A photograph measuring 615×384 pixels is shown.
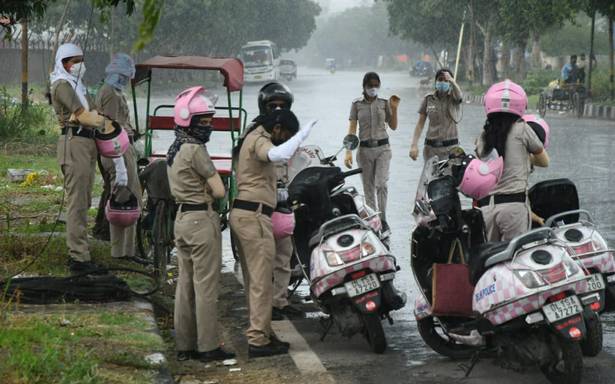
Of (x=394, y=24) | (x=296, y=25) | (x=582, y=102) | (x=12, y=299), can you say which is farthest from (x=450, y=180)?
(x=296, y=25)

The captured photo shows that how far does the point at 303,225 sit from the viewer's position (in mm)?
8328

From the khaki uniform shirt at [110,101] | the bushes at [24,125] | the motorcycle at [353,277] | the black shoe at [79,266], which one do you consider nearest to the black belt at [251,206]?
the motorcycle at [353,277]

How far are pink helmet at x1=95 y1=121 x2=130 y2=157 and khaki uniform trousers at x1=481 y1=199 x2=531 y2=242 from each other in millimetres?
3132

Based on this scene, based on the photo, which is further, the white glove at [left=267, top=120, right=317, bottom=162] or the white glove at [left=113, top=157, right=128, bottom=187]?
the white glove at [left=113, top=157, right=128, bottom=187]

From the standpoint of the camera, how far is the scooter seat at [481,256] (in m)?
6.46

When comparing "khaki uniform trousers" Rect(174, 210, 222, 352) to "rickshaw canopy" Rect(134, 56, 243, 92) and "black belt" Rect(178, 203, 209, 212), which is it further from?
"rickshaw canopy" Rect(134, 56, 243, 92)

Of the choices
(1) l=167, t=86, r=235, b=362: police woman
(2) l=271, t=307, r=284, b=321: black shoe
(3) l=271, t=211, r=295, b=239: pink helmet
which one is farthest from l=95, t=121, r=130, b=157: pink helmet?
(1) l=167, t=86, r=235, b=362: police woman

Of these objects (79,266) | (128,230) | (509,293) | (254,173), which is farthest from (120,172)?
(509,293)

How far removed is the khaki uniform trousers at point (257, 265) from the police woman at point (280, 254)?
2.36 feet

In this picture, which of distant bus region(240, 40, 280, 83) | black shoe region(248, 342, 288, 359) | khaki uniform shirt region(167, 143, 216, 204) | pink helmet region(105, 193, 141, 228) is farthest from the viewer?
distant bus region(240, 40, 280, 83)

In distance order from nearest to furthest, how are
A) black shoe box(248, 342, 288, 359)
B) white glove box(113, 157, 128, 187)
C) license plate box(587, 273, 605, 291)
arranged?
license plate box(587, 273, 605, 291) < black shoe box(248, 342, 288, 359) < white glove box(113, 157, 128, 187)

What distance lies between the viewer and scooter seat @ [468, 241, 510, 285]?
6461 mm

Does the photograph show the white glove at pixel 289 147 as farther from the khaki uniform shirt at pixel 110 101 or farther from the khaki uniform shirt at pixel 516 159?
the khaki uniform shirt at pixel 110 101

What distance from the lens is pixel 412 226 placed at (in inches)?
497
